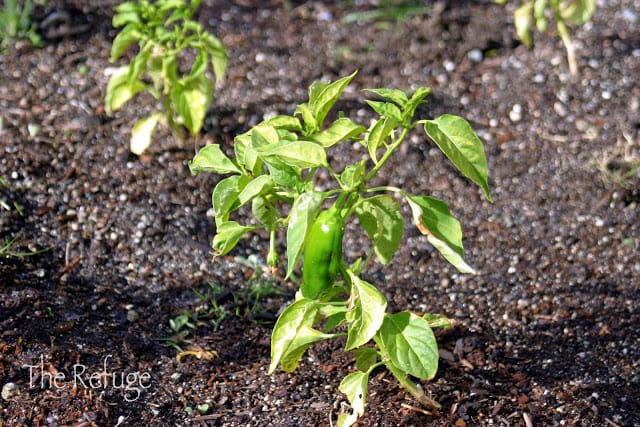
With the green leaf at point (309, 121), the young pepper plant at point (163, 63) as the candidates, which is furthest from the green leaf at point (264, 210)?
the young pepper plant at point (163, 63)

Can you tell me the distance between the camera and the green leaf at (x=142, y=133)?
11.3 ft

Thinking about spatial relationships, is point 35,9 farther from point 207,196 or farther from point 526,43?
point 526,43

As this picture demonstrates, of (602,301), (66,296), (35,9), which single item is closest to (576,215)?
(602,301)

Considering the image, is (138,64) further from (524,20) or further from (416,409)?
(524,20)

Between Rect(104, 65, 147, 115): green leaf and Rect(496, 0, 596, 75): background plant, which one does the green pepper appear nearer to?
Rect(104, 65, 147, 115): green leaf

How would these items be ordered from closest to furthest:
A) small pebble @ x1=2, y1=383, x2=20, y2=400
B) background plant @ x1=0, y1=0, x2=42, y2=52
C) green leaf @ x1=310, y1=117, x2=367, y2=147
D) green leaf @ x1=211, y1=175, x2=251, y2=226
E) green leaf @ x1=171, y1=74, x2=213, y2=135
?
1. green leaf @ x1=310, y1=117, x2=367, y2=147
2. green leaf @ x1=211, y1=175, x2=251, y2=226
3. small pebble @ x1=2, y1=383, x2=20, y2=400
4. green leaf @ x1=171, y1=74, x2=213, y2=135
5. background plant @ x1=0, y1=0, x2=42, y2=52

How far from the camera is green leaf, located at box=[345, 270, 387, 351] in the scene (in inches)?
80.7

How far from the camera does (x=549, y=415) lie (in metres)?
2.52

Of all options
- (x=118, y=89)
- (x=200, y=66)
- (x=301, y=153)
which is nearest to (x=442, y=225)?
(x=301, y=153)

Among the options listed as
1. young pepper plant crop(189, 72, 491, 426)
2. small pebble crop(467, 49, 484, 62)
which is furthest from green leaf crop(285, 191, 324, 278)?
small pebble crop(467, 49, 484, 62)

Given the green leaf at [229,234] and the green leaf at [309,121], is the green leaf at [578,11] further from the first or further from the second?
the green leaf at [229,234]

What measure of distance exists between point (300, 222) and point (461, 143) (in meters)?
0.40

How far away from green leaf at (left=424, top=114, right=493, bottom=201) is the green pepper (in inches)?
12.1

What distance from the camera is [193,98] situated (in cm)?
336
